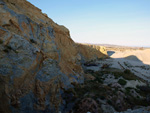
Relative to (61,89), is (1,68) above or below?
above

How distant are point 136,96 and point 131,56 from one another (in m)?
→ 52.6

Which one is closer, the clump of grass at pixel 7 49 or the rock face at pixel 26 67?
the rock face at pixel 26 67

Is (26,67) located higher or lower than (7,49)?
lower

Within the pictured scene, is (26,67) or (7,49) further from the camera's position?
(26,67)

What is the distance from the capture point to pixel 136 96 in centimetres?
1355

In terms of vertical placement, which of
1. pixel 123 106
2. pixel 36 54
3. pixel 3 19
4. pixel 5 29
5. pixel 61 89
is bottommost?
pixel 123 106

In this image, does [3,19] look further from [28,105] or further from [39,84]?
[28,105]

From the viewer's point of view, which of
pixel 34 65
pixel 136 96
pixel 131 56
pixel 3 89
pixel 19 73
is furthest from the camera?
pixel 131 56

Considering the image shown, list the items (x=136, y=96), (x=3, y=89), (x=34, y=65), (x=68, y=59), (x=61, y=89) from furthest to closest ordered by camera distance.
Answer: (x=68, y=59)
(x=136, y=96)
(x=61, y=89)
(x=34, y=65)
(x=3, y=89)

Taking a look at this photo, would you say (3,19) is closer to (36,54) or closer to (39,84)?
(36,54)

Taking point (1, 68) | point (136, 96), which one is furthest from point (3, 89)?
point (136, 96)

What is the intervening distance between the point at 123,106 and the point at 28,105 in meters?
8.73

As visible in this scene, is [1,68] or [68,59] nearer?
[1,68]

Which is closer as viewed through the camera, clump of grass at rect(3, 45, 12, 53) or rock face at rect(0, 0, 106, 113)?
rock face at rect(0, 0, 106, 113)
